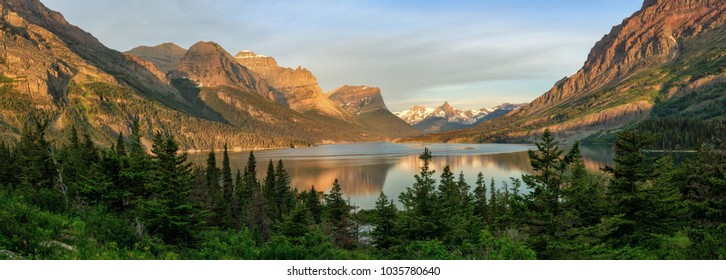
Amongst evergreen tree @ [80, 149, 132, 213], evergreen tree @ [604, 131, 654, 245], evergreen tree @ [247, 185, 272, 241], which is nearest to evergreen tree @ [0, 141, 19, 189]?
evergreen tree @ [80, 149, 132, 213]

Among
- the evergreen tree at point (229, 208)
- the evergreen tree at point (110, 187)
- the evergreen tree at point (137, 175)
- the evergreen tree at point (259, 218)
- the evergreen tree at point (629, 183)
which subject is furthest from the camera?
the evergreen tree at point (229, 208)

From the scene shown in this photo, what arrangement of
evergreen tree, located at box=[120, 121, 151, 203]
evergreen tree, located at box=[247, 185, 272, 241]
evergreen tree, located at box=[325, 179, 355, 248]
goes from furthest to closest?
evergreen tree, located at box=[247, 185, 272, 241] < evergreen tree, located at box=[325, 179, 355, 248] < evergreen tree, located at box=[120, 121, 151, 203]

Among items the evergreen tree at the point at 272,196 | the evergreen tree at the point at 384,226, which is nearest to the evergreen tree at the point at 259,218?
the evergreen tree at the point at 272,196

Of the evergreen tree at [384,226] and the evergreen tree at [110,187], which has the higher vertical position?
the evergreen tree at [110,187]

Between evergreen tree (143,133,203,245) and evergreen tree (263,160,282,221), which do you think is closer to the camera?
evergreen tree (143,133,203,245)

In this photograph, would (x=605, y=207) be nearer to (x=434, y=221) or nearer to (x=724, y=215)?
(x=724, y=215)

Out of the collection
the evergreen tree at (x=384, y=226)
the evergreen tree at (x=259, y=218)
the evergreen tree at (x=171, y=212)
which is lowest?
the evergreen tree at (x=259, y=218)

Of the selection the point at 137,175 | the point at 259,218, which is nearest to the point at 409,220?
the point at 137,175

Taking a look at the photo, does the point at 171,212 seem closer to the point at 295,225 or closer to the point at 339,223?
the point at 295,225

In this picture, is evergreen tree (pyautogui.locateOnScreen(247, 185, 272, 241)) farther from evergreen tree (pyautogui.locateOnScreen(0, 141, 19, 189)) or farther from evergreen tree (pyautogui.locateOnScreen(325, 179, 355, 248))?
evergreen tree (pyautogui.locateOnScreen(0, 141, 19, 189))

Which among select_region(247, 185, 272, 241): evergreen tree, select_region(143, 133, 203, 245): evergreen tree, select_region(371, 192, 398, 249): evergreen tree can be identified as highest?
select_region(143, 133, 203, 245): evergreen tree
